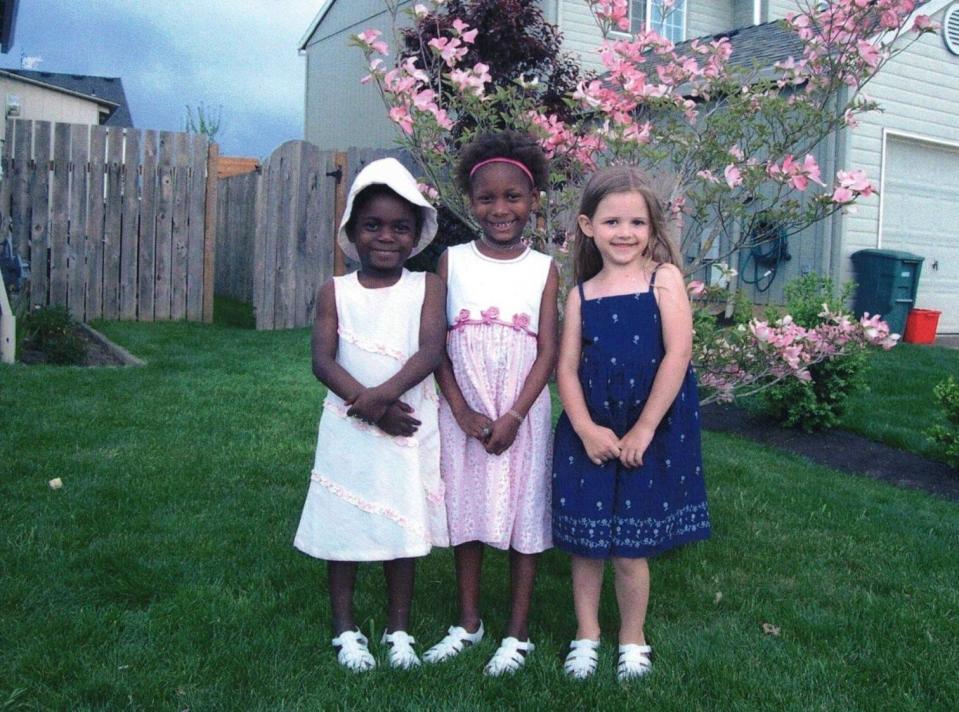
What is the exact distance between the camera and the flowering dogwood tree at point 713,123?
3.46 meters

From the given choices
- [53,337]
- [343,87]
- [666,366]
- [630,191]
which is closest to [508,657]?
[666,366]

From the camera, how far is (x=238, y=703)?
2.40 metres

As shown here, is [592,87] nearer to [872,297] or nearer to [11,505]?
[11,505]

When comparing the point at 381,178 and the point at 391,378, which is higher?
the point at 381,178

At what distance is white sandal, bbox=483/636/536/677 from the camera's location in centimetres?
265

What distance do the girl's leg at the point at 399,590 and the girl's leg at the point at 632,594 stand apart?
24.2 inches

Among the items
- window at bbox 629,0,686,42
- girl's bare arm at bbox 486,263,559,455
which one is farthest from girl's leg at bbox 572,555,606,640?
window at bbox 629,0,686,42

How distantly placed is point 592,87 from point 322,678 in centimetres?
221

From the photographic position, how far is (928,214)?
11500 millimetres

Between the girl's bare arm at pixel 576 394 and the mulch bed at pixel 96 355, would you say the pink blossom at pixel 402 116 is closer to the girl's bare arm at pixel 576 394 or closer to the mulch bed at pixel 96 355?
the girl's bare arm at pixel 576 394

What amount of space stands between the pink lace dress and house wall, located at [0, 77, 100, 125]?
14505 millimetres

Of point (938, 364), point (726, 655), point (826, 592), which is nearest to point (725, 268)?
point (826, 592)

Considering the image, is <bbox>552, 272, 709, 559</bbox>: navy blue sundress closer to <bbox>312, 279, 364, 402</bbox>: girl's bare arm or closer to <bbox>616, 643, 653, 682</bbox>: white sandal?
<bbox>616, 643, 653, 682</bbox>: white sandal

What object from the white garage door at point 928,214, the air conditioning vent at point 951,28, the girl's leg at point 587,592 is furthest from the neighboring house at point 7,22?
the air conditioning vent at point 951,28
